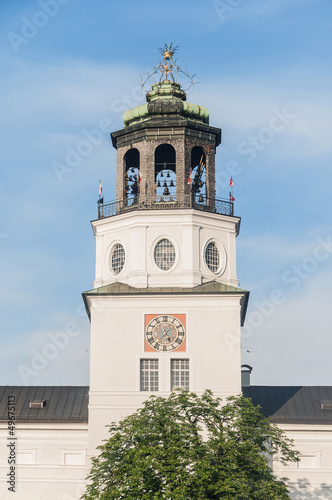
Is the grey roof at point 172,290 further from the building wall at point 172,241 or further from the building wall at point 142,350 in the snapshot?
the building wall at point 172,241

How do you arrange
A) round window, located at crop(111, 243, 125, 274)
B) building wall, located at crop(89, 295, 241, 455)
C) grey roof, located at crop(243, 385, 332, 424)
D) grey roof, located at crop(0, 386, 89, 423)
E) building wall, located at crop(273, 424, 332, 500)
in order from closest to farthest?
1. building wall, located at crop(89, 295, 241, 455)
2. round window, located at crop(111, 243, 125, 274)
3. building wall, located at crop(273, 424, 332, 500)
4. grey roof, located at crop(243, 385, 332, 424)
5. grey roof, located at crop(0, 386, 89, 423)

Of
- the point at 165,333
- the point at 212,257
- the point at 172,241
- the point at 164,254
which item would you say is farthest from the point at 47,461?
the point at 212,257

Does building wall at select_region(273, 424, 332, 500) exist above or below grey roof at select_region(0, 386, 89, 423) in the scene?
below

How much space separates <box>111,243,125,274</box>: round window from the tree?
33.6 feet

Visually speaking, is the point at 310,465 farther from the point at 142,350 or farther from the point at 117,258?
the point at 117,258

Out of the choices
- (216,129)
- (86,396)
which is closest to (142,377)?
(86,396)

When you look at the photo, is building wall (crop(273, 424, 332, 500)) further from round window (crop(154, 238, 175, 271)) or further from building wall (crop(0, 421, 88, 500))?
round window (crop(154, 238, 175, 271))

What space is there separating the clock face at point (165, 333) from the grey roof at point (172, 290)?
1.31 m

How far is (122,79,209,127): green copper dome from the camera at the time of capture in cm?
5159

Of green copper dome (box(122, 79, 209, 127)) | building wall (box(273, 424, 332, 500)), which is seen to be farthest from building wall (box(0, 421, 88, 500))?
green copper dome (box(122, 79, 209, 127))

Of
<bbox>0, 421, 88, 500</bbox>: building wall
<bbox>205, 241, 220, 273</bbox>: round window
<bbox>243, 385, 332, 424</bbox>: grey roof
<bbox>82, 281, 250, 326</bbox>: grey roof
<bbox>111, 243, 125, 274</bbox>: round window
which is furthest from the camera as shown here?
<bbox>243, 385, 332, 424</bbox>: grey roof

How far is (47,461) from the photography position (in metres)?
51.6

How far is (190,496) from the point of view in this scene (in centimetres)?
3750

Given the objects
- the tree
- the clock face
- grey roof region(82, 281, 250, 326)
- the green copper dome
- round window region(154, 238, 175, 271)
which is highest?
the green copper dome
